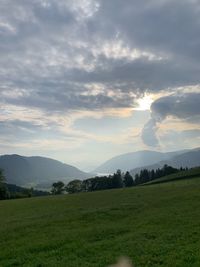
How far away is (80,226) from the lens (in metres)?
33.4

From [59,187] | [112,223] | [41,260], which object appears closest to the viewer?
[41,260]

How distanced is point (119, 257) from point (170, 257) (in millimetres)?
2716

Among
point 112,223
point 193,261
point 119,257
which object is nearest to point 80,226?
point 112,223

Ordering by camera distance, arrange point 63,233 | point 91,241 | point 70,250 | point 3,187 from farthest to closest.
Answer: point 3,187 < point 63,233 < point 91,241 < point 70,250

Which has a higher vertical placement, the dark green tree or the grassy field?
the dark green tree

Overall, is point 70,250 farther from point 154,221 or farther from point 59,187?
point 59,187

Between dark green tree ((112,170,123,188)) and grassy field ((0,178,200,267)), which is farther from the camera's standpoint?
dark green tree ((112,170,123,188))

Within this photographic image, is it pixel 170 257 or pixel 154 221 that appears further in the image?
pixel 154 221

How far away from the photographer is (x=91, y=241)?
25484 millimetres

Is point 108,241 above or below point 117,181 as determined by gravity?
below

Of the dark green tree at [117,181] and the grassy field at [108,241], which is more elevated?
the dark green tree at [117,181]

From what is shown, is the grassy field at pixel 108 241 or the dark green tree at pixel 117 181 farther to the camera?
the dark green tree at pixel 117 181

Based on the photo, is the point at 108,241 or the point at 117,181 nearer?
the point at 108,241

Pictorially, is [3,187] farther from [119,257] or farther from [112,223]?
[119,257]
